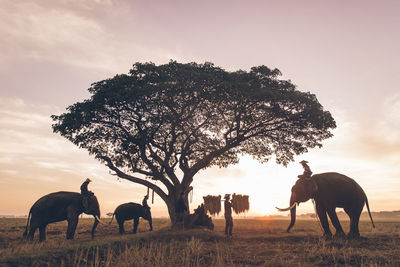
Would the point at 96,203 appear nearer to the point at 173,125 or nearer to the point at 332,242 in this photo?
the point at 173,125

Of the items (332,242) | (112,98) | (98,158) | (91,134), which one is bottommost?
(332,242)

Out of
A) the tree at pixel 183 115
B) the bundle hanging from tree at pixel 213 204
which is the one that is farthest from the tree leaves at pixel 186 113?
the bundle hanging from tree at pixel 213 204

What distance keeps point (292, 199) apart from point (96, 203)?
11202 mm

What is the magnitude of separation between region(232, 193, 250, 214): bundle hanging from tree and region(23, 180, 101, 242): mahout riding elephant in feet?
152

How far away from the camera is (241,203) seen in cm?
5934

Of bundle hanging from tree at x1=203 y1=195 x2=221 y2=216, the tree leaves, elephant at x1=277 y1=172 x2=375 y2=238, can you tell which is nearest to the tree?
the tree leaves

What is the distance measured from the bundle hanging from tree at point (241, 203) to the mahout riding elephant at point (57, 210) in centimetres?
4623

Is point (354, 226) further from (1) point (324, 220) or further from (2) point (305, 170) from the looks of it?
(2) point (305, 170)

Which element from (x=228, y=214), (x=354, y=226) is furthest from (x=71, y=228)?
(x=354, y=226)

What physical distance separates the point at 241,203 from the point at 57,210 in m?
49.1

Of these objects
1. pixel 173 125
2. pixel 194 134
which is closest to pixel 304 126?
pixel 194 134

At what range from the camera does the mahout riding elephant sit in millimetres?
14164

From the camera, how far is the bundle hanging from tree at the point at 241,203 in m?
58.2

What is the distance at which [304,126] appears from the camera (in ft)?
70.0
